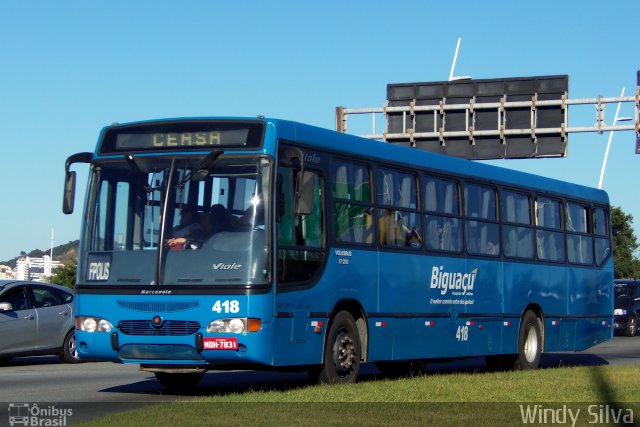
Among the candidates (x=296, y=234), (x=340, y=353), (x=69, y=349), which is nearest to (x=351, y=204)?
(x=296, y=234)

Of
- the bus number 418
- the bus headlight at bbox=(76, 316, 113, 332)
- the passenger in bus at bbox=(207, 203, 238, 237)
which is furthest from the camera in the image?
the bus number 418

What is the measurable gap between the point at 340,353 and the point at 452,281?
11.1ft

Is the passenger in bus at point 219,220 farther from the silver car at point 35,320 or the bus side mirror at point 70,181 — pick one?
the silver car at point 35,320

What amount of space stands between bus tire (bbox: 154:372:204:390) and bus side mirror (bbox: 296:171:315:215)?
317 centimetres

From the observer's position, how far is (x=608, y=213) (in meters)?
24.9

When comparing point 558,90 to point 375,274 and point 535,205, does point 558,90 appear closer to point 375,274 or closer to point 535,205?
point 535,205

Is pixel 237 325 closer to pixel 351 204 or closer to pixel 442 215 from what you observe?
pixel 351 204

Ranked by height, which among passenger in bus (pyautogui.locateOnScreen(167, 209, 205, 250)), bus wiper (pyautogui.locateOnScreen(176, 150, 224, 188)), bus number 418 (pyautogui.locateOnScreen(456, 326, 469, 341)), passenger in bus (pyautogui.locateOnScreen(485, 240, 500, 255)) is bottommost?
bus number 418 (pyautogui.locateOnScreen(456, 326, 469, 341))

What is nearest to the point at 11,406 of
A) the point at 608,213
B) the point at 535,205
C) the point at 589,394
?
the point at 589,394

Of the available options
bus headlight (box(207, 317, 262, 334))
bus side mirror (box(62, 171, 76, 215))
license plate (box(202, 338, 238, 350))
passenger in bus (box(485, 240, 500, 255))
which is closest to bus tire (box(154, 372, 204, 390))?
license plate (box(202, 338, 238, 350))

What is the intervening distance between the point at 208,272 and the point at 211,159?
1346mm

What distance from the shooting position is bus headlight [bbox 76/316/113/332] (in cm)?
1479

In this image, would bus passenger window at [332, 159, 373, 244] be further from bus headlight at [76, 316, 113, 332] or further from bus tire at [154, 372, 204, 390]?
bus headlight at [76, 316, 113, 332]

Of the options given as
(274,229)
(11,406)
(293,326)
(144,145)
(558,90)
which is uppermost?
(558,90)
